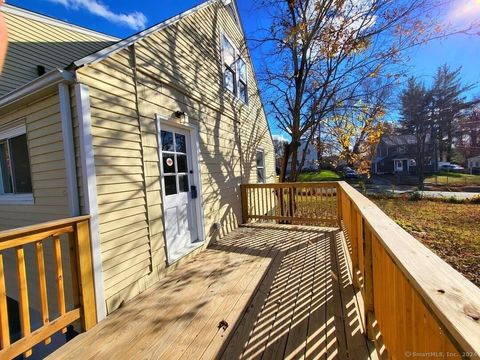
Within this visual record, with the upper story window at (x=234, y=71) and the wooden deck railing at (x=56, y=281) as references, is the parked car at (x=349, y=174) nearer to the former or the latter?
the upper story window at (x=234, y=71)

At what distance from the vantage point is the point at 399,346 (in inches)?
47.3

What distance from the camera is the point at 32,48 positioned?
5309 millimetres

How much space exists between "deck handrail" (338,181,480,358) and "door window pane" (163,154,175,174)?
8.70 feet

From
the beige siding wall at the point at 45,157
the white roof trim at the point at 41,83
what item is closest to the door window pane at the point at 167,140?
the beige siding wall at the point at 45,157

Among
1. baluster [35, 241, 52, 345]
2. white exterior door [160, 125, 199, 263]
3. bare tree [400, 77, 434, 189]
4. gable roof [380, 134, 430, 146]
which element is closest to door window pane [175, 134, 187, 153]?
white exterior door [160, 125, 199, 263]

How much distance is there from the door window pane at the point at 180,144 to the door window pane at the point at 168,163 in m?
0.22

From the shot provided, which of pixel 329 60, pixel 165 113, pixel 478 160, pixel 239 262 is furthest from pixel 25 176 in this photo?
pixel 478 160

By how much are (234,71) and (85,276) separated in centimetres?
581

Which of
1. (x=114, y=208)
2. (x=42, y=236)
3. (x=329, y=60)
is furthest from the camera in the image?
(x=329, y=60)

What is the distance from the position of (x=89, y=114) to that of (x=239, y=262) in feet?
8.75

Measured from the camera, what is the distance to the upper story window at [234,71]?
5.95 meters

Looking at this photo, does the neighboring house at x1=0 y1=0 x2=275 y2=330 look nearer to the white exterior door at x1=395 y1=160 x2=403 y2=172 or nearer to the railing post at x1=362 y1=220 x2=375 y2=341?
the railing post at x1=362 y1=220 x2=375 y2=341

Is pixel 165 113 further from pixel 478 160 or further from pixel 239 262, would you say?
pixel 478 160

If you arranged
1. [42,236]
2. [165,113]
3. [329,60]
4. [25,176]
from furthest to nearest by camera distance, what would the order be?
[329,60], [165,113], [25,176], [42,236]
